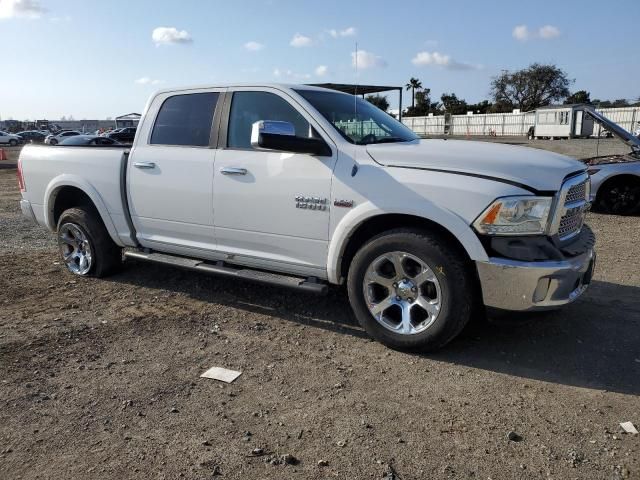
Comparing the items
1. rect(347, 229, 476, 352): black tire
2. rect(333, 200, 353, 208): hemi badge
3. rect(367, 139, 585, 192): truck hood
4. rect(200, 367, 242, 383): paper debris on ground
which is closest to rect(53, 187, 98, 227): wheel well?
rect(200, 367, 242, 383): paper debris on ground

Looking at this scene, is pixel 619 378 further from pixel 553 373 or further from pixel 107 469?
pixel 107 469

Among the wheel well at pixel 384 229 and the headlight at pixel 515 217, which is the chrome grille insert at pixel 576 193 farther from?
the wheel well at pixel 384 229

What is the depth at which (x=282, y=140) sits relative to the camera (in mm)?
4023

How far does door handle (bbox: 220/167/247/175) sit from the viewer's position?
180 inches

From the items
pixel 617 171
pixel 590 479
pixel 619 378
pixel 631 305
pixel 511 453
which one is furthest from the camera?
pixel 617 171

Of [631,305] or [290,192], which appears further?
[631,305]

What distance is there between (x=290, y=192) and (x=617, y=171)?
7281mm

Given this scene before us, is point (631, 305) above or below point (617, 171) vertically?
below

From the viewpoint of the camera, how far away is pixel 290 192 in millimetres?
4344

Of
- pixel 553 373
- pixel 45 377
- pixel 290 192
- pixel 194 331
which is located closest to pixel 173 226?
pixel 194 331

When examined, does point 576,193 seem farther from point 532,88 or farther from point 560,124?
point 532,88

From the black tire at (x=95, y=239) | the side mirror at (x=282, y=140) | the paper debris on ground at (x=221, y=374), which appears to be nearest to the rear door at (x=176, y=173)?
the black tire at (x=95, y=239)

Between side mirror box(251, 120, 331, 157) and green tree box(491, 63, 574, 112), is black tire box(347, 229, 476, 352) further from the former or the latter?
green tree box(491, 63, 574, 112)

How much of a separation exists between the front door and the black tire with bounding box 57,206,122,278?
5.68 feet
